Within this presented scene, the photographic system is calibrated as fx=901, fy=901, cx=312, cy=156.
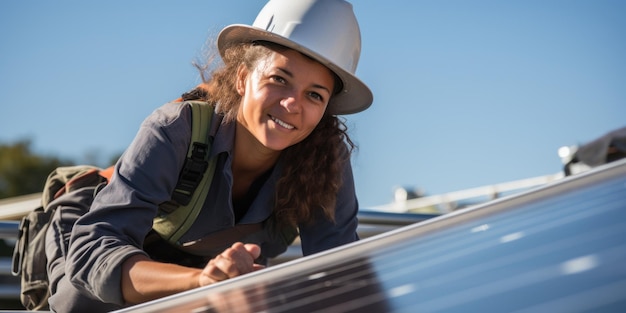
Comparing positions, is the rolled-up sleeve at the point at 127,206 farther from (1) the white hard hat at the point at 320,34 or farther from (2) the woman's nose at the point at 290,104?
(1) the white hard hat at the point at 320,34

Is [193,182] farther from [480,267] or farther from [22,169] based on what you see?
[22,169]

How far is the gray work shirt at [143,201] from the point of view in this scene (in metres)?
Answer: 2.54

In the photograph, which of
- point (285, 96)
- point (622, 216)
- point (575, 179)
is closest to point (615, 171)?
point (575, 179)

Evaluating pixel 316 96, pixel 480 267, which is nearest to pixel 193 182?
pixel 316 96

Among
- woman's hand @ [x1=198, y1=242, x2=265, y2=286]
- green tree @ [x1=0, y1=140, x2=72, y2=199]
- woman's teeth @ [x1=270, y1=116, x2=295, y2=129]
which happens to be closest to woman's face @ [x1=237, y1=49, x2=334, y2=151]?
woman's teeth @ [x1=270, y1=116, x2=295, y2=129]

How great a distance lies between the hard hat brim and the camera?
121 inches

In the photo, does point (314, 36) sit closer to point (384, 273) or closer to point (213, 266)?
point (213, 266)

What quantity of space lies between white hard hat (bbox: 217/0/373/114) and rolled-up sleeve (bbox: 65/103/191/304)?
46cm

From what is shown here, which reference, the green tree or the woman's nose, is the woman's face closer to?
the woman's nose

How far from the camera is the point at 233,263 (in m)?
2.13

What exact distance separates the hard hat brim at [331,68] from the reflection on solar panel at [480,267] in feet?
3.54

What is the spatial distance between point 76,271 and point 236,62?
3.40 ft

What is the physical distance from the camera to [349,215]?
3471mm

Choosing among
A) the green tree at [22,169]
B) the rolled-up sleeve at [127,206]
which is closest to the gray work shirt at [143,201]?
the rolled-up sleeve at [127,206]
